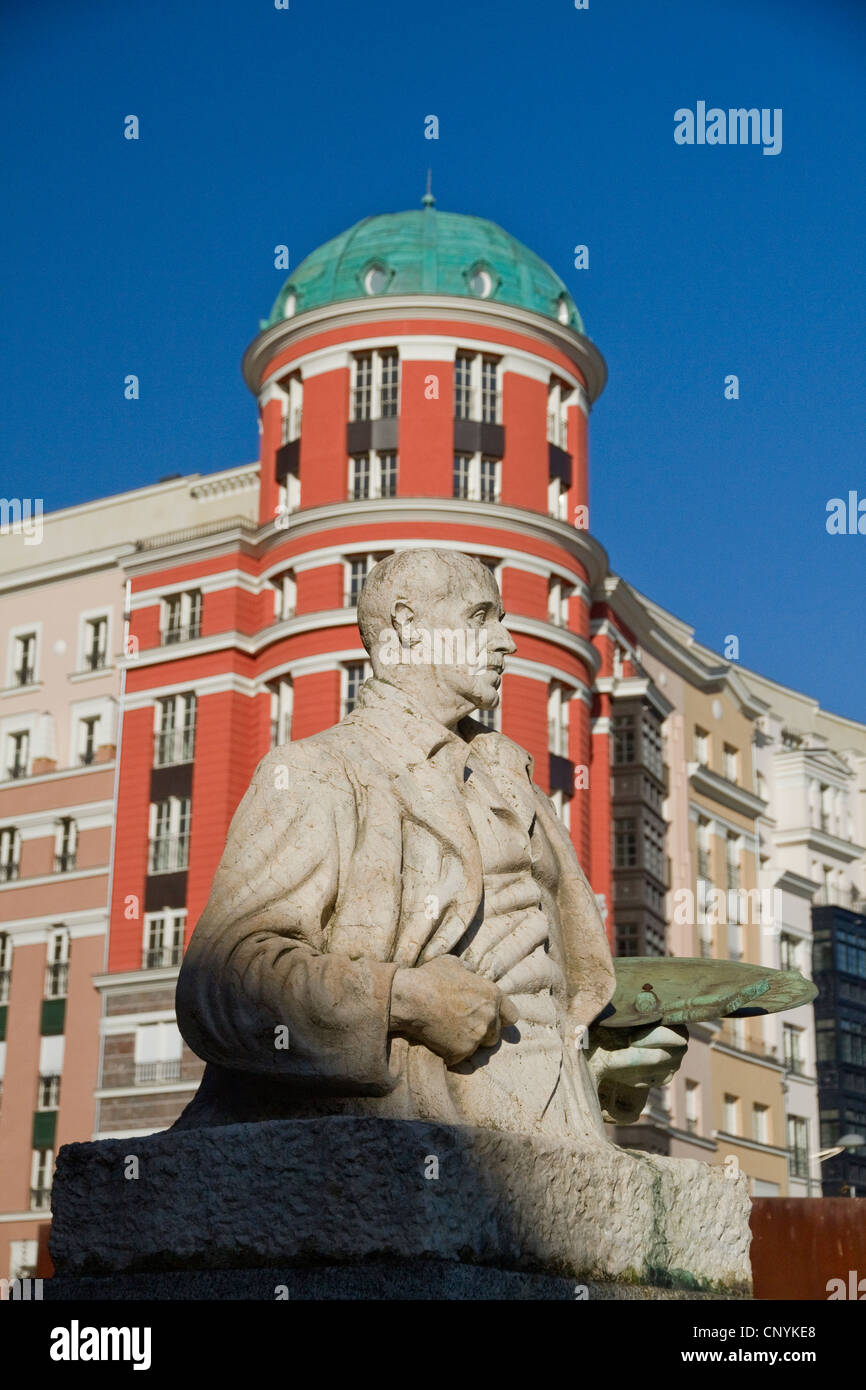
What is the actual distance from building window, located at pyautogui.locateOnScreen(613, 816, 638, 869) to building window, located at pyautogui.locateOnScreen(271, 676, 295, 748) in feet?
39.0

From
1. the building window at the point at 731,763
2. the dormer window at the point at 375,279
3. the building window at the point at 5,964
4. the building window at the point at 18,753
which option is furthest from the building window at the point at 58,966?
the building window at the point at 731,763

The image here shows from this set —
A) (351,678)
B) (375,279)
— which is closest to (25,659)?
(351,678)

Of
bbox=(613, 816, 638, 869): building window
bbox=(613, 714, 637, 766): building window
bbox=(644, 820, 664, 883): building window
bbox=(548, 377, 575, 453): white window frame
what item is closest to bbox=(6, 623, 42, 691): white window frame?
bbox=(613, 714, 637, 766): building window

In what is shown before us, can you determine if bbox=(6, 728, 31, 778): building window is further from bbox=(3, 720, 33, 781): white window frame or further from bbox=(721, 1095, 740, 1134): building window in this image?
bbox=(721, 1095, 740, 1134): building window

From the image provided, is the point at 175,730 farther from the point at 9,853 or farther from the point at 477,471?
the point at 477,471

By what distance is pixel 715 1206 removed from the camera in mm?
5395

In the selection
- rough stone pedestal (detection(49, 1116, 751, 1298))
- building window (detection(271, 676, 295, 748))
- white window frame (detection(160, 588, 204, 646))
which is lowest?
rough stone pedestal (detection(49, 1116, 751, 1298))

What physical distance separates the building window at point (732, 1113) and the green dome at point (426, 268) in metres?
23.4

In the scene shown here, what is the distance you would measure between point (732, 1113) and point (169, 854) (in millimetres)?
20133

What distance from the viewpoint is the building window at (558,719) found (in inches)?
1789

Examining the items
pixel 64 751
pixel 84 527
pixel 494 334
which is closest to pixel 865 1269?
pixel 494 334

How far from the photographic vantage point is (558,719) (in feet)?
150

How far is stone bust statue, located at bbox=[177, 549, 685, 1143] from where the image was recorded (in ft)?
15.2

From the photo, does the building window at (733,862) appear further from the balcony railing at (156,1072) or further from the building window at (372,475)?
the balcony railing at (156,1072)
